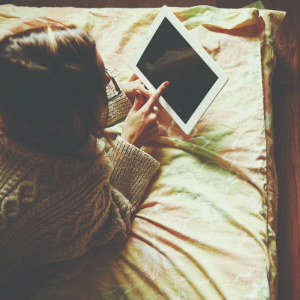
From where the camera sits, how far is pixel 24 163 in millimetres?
520

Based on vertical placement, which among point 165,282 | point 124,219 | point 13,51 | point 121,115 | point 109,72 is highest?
point 13,51

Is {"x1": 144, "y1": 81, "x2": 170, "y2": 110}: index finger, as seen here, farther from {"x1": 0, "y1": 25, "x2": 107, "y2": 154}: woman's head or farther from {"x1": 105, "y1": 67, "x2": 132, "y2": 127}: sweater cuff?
{"x1": 0, "y1": 25, "x2": 107, "y2": 154}: woman's head

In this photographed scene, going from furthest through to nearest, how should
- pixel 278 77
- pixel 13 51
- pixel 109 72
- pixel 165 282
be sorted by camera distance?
pixel 278 77, pixel 109 72, pixel 165 282, pixel 13 51

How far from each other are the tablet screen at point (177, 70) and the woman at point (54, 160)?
0.19 metres

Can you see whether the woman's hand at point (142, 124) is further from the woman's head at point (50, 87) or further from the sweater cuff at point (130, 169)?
the woman's head at point (50, 87)

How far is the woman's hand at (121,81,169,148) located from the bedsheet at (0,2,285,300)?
0.21 ft

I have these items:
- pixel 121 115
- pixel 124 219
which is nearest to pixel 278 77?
pixel 121 115

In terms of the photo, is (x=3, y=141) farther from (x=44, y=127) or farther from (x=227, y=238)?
(x=227, y=238)

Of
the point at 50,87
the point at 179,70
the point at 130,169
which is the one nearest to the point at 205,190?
the point at 130,169

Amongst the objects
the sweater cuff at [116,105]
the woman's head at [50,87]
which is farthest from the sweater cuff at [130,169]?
→ the woman's head at [50,87]

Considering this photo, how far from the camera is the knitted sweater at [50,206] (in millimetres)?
519

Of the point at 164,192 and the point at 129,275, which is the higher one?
the point at 164,192

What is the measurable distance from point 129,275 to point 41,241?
250mm

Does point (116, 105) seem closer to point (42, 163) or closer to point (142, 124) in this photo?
point (142, 124)
